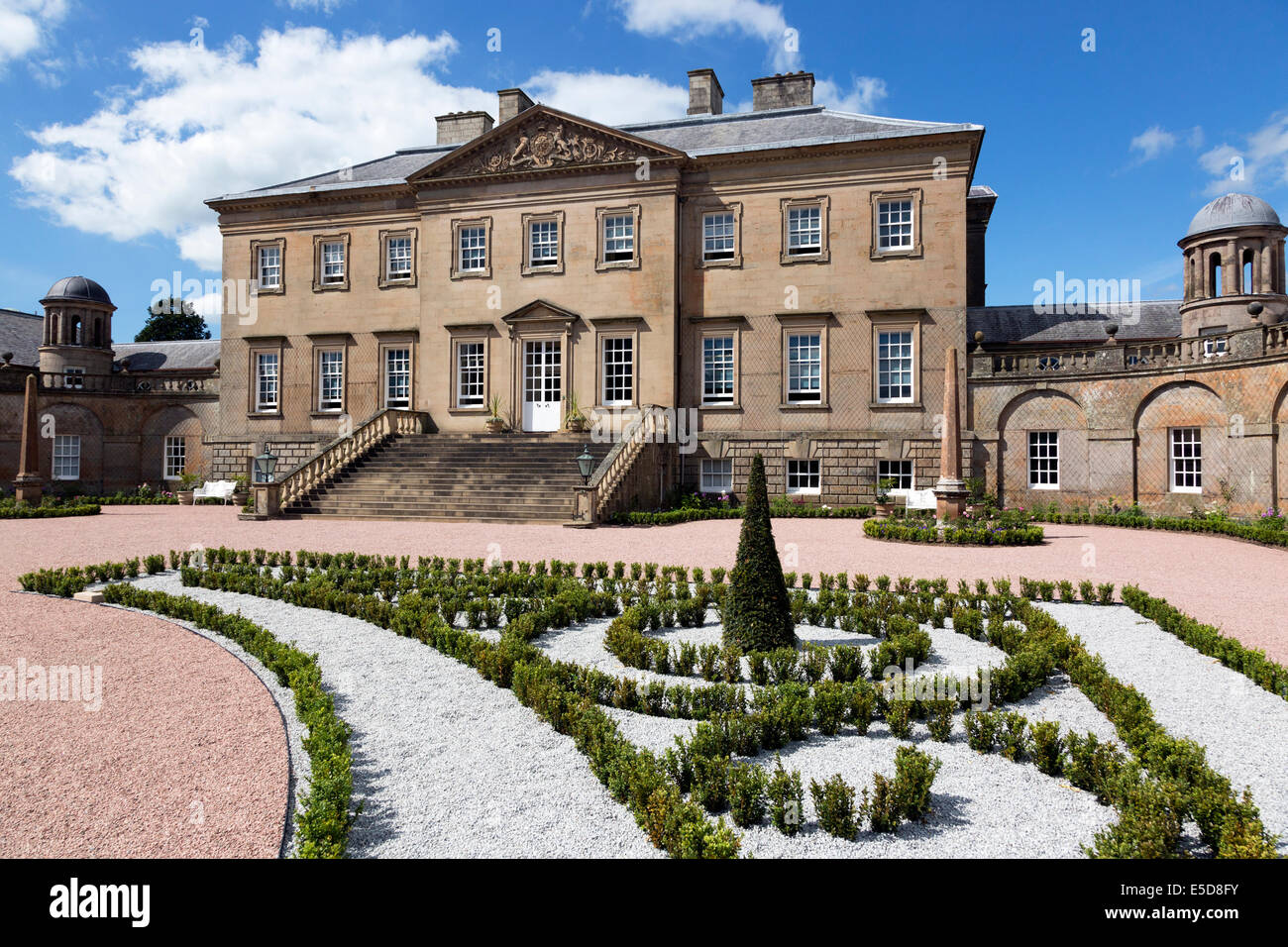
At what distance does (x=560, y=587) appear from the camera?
10.6 m

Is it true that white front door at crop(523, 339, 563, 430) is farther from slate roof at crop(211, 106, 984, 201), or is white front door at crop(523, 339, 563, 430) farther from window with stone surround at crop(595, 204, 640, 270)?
slate roof at crop(211, 106, 984, 201)

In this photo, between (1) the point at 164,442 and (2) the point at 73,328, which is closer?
(1) the point at 164,442

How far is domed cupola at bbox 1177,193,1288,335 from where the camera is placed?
112ft

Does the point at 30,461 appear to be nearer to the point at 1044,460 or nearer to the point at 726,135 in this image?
the point at 726,135

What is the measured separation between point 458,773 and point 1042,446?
990 inches

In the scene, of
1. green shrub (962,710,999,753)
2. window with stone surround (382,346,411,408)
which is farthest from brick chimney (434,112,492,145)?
green shrub (962,710,999,753)

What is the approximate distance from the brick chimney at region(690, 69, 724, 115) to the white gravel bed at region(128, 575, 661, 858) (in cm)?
2957

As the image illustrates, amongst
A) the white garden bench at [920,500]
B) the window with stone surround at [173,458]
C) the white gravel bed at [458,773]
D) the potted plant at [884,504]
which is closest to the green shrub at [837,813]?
the white gravel bed at [458,773]

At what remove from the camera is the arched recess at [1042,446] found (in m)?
25.1

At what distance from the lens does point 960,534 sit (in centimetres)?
1708

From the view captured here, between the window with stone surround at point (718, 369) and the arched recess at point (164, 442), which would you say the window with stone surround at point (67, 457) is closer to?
the arched recess at point (164, 442)

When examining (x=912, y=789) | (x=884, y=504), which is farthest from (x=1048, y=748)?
(x=884, y=504)
